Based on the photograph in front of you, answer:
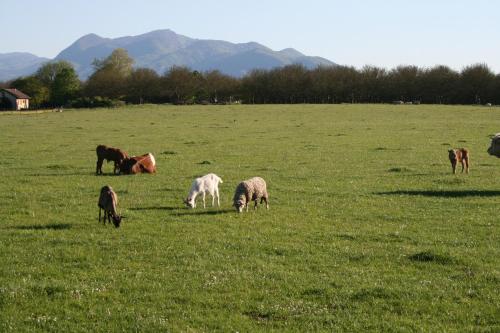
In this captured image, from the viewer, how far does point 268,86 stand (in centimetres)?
14612

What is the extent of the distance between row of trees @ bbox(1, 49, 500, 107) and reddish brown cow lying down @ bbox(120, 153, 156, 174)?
363 ft

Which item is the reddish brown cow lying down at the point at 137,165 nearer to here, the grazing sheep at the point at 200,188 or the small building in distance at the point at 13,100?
the grazing sheep at the point at 200,188

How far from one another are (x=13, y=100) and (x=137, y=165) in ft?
423

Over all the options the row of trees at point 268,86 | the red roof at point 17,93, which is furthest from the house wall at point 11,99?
the row of trees at point 268,86

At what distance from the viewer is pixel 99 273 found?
39.4ft

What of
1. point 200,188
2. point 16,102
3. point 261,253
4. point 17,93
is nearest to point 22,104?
point 16,102

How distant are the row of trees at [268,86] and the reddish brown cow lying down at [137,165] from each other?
11076cm

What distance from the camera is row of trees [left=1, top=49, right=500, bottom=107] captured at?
13888 centimetres

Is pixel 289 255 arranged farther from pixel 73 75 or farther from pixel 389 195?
pixel 73 75

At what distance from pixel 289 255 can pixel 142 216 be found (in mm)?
6036

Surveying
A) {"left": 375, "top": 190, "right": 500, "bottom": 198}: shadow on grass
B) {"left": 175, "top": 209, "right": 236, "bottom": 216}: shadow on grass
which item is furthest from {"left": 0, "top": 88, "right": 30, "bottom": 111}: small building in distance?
{"left": 375, "top": 190, "right": 500, "bottom": 198}: shadow on grass

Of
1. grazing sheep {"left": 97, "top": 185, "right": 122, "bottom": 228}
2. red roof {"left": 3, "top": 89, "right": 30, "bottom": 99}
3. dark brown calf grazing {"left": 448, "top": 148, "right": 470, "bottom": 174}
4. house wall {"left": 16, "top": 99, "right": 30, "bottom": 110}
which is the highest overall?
red roof {"left": 3, "top": 89, "right": 30, "bottom": 99}

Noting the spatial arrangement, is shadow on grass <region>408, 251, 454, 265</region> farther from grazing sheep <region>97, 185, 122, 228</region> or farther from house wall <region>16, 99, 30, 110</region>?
house wall <region>16, 99, 30, 110</region>

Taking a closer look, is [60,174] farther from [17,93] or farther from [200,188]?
[17,93]
